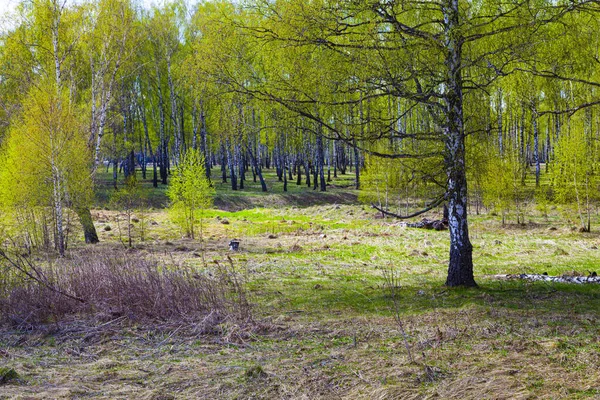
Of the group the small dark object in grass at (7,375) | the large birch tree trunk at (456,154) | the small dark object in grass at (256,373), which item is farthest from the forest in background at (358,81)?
the small dark object in grass at (7,375)

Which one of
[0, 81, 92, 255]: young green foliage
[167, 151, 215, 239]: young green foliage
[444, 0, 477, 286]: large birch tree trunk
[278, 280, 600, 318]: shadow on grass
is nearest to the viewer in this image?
[278, 280, 600, 318]: shadow on grass

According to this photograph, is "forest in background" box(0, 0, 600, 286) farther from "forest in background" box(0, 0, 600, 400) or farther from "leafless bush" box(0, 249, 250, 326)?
"leafless bush" box(0, 249, 250, 326)

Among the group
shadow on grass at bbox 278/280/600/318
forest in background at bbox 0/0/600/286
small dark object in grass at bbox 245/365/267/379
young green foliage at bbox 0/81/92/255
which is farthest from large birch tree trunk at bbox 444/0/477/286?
young green foliage at bbox 0/81/92/255

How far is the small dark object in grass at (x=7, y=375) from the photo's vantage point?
14.0 ft

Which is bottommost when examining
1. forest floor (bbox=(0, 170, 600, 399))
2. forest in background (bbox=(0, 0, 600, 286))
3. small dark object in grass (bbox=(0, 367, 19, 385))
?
forest floor (bbox=(0, 170, 600, 399))

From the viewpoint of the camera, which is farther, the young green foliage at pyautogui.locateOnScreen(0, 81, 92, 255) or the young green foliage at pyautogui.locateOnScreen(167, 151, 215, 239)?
the young green foliage at pyautogui.locateOnScreen(167, 151, 215, 239)

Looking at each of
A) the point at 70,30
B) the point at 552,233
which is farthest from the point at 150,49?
the point at 552,233

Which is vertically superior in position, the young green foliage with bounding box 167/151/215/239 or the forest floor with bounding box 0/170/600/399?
the young green foliage with bounding box 167/151/215/239

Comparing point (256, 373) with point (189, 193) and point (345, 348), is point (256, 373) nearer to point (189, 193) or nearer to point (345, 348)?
point (345, 348)

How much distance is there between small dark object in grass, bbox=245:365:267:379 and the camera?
13.9 ft

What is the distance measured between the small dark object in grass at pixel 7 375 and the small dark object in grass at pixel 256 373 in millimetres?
2054

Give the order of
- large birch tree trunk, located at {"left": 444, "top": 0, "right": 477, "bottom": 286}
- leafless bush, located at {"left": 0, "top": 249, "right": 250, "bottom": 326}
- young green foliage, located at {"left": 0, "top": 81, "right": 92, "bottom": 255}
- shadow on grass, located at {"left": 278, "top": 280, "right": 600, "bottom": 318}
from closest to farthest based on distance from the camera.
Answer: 1. leafless bush, located at {"left": 0, "top": 249, "right": 250, "bottom": 326}
2. shadow on grass, located at {"left": 278, "top": 280, "right": 600, "bottom": 318}
3. large birch tree trunk, located at {"left": 444, "top": 0, "right": 477, "bottom": 286}
4. young green foliage, located at {"left": 0, "top": 81, "right": 92, "bottom": 255}

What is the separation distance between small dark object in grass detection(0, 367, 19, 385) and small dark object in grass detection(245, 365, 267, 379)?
2054 millimetres

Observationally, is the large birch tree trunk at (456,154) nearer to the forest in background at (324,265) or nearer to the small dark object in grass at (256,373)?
the forest in background at (324,265)
